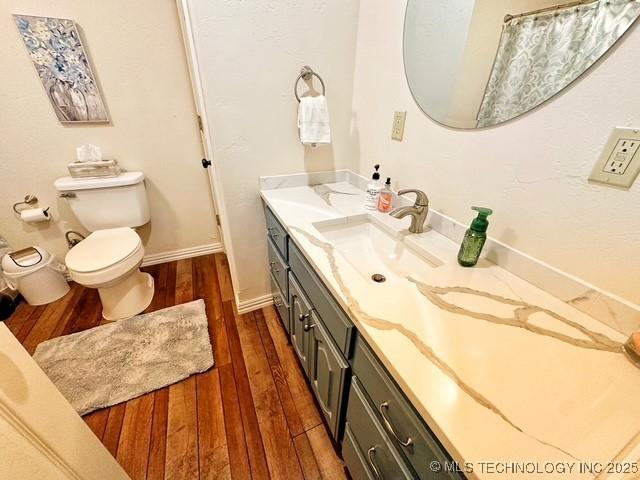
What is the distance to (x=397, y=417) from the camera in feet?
1.70

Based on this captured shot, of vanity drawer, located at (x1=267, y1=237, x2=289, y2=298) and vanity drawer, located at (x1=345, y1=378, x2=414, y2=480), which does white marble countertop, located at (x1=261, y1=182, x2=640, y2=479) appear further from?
vanity drawer, located at (x1=267, y1=237, x2=289, y2=298)

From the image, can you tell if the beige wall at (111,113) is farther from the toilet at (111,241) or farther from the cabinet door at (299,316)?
the cabinet door at (299,316)

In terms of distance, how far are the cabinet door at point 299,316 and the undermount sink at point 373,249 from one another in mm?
244

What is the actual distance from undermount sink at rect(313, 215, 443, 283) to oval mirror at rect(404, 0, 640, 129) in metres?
0.46

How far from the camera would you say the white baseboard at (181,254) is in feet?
6.93

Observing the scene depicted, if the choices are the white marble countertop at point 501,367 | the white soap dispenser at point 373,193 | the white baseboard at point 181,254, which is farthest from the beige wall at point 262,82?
the white baseboard at point 181,254

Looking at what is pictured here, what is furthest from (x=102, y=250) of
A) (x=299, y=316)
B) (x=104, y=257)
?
(x=299, y=316)

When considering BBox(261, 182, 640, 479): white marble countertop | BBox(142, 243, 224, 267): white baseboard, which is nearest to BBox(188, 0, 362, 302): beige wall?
BBox(261, 182, 640, 479): white marble countertop

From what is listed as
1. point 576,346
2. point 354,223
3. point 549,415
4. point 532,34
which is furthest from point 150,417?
point 532,34

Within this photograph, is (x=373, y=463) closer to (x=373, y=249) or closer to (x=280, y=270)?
(x=373, y=249)

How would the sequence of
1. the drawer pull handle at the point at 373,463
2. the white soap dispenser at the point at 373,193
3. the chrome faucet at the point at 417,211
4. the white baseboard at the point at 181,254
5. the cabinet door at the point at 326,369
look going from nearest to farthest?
the drawer pull handle at the point at 373,463
the cabinet door at the point at 326,369
the chrome faucet at the point at 417,211
the white soap dispenser at the point at 373,193
the white baseboard at the point at 181,254

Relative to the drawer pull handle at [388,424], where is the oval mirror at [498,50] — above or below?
above

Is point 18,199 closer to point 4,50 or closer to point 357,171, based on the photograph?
point 4,50

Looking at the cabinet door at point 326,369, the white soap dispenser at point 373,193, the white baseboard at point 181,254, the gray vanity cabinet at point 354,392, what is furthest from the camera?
the white baseboard at point 181,254
